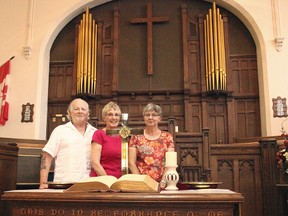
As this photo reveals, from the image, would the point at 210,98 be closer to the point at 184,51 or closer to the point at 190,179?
the point at 184,51

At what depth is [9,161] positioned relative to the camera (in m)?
4.07

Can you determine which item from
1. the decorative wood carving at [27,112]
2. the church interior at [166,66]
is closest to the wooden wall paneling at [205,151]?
the church interior at [166,66]

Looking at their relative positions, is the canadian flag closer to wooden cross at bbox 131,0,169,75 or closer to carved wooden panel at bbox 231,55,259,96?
wooden cross at bbox 131,0,169,75

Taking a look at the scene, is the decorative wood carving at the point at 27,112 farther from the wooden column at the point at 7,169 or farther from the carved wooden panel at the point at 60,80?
the wooden column at the point at 7,169

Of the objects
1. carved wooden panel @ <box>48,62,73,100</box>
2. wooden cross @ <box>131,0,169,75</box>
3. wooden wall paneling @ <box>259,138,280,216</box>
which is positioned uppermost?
wooden cross @ <box>131,0,169,75</box>

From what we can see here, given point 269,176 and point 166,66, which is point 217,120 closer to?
point 166,66

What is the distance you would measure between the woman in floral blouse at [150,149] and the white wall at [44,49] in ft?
17.2

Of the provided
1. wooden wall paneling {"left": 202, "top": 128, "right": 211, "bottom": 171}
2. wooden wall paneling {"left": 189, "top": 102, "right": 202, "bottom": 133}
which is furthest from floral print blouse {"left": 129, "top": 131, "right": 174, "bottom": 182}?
wooden wall paneling {"left": 189, "top": 102, "right": 202, "bottom": 133}

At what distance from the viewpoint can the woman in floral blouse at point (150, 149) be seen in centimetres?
265

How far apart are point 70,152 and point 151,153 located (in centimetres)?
66

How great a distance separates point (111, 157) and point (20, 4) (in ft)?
22.5

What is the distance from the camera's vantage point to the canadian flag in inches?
307

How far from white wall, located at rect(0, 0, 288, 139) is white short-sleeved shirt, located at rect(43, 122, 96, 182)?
512 cm

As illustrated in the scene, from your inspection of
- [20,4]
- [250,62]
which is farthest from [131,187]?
[20,4]
